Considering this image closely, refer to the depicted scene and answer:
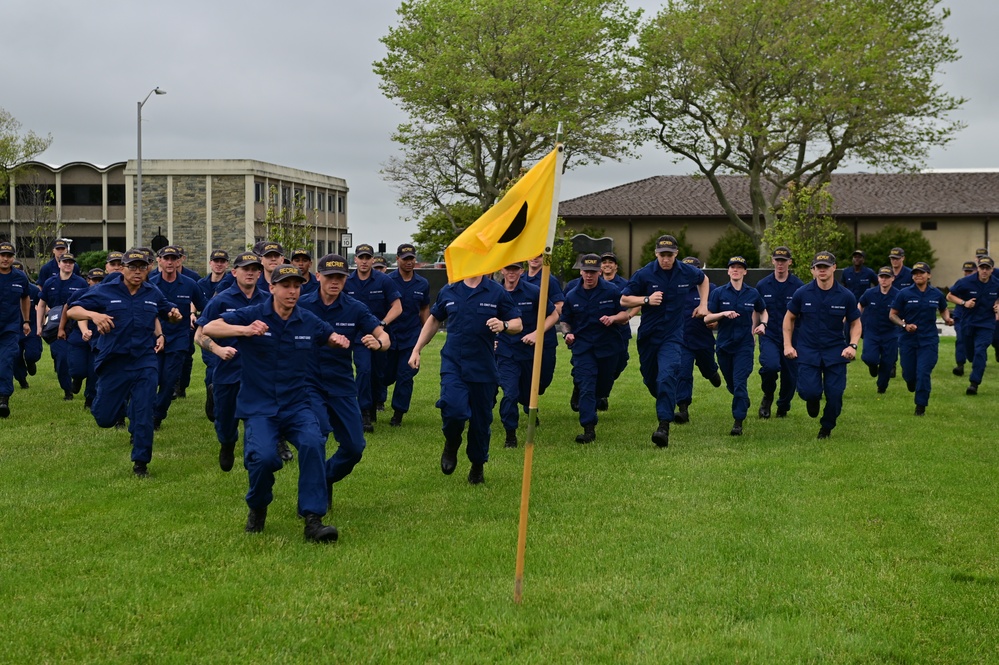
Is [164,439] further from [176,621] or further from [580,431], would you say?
[176,621]

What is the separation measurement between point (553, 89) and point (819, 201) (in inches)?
541

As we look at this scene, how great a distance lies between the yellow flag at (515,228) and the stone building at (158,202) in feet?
232

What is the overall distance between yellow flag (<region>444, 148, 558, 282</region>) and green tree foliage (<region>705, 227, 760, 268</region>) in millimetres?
48631

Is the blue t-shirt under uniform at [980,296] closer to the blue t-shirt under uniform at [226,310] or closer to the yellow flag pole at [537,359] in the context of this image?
the blue t-shirt under uniform at [226,310]

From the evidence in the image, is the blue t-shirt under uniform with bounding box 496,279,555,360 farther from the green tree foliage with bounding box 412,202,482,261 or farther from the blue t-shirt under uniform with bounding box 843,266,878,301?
the green tree foliage with bounding box 412,202,482,261

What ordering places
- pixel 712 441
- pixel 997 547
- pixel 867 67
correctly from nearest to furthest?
pixel 997 547 → pixel 712 441 → pixel 867 67

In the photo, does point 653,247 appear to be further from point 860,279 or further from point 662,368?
point 662,368

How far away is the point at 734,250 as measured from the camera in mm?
55719

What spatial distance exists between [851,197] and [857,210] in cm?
238

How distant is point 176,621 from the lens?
20.4ft

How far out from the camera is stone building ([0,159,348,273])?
78.4 metres

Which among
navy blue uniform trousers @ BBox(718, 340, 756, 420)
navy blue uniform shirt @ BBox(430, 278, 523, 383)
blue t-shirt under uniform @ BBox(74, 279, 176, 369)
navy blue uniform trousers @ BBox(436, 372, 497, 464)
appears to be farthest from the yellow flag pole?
navy blue uniform trousers @ BBox(718, 340, 756, 420)

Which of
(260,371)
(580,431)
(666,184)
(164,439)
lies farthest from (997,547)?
(666,184)

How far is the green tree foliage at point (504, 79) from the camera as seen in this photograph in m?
47.8
